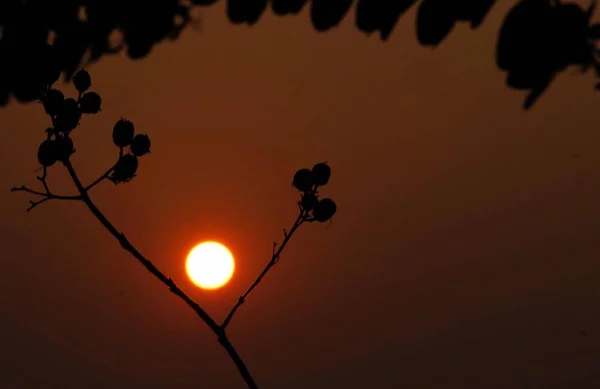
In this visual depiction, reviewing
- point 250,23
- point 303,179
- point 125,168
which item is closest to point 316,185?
point 303,179

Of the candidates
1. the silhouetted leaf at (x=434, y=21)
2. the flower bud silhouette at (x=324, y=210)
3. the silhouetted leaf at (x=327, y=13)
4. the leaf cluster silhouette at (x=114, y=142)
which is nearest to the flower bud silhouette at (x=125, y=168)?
the leaf cluster silhouette at (x=114, y=142)

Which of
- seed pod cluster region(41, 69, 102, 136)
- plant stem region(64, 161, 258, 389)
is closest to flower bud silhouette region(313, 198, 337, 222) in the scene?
plant stem region(64, 161, 258, 389)

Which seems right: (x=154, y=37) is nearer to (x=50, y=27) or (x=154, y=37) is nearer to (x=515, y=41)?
(x=50, y=27)

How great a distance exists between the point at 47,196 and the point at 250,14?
0.75 m

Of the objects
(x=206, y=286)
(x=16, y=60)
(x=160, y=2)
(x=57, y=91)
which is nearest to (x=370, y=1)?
(x=160, y=2)

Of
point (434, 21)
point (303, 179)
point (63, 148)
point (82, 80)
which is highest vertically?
point (82, 80)

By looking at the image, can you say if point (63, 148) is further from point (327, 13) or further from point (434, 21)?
point (434, 21)

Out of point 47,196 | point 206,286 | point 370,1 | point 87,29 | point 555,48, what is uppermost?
point 206,286

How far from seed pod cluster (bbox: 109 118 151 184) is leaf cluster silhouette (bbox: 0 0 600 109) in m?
0.49

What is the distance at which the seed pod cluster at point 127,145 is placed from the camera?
65.3 inches

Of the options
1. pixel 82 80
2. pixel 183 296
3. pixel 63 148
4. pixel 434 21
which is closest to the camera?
pixel 434 21

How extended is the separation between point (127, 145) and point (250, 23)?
634 mm

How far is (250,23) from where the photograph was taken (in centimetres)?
115

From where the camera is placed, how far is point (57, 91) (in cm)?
152
